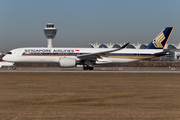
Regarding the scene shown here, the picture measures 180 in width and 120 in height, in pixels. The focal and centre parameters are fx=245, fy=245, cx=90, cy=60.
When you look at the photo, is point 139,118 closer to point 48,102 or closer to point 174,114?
point 174,114

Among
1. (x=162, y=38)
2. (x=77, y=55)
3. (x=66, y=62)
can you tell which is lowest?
(x=66, y=62)

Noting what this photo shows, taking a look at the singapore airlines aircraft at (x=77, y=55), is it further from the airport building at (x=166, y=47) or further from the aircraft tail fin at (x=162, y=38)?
the airport building at (x=166, y=47)

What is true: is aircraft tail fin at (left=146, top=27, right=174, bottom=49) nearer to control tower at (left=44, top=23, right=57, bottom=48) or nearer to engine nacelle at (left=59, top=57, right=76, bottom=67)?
engine nacelle at (left=59, top=57, right=76, bottom=67)

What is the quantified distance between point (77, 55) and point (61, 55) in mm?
2496

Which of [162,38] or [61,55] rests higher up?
[162,38]

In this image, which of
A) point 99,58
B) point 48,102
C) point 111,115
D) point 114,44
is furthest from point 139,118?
point 114,44

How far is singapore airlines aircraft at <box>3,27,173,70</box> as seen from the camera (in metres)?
36.9

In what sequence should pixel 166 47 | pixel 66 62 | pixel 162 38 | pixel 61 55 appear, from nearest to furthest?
pixel 66 62 → pixel 61 55 → pixel 162 38 → pixel 166 47

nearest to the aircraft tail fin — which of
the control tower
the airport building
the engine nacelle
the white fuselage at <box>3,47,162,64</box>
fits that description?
the white fuselage at <box>3,47,162,64</box>

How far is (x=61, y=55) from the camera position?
125 ft

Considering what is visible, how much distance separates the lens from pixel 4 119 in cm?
816

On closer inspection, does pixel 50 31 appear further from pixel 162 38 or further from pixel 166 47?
pixel 162 38

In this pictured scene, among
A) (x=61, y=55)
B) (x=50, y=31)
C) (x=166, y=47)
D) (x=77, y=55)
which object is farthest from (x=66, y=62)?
(x=50, y=31)

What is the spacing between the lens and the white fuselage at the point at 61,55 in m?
37.7
